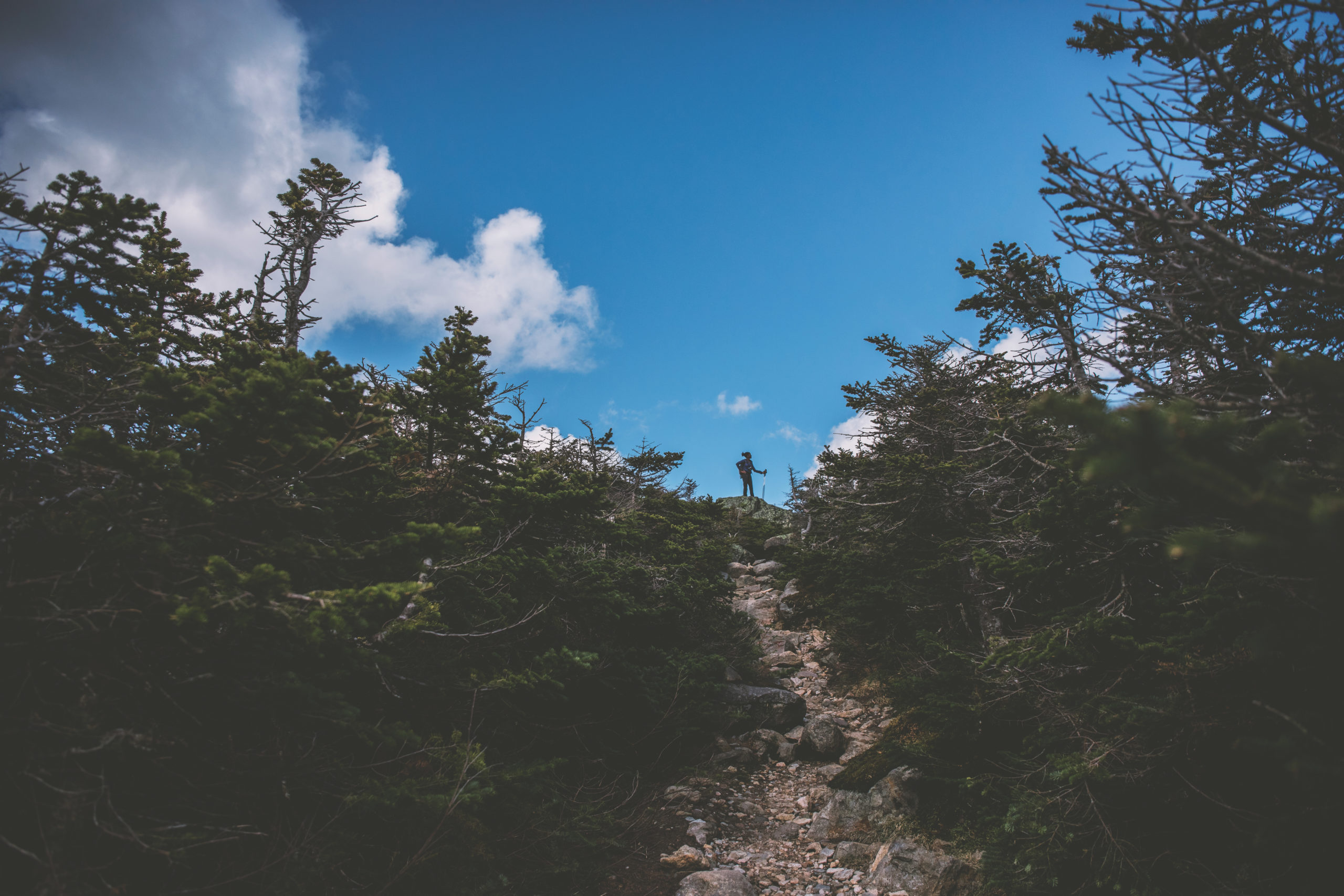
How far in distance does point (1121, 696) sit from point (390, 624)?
25.6 ft

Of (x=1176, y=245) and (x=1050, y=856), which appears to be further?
(x=1050, y=856)

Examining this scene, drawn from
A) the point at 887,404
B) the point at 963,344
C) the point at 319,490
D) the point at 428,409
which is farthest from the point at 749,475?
the point at 319,490

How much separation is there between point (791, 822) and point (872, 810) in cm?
135

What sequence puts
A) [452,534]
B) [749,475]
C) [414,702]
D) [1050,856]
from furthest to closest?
[749,475] → [414,702] → [1050,856] → [452,534]

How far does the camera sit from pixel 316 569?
189 inches

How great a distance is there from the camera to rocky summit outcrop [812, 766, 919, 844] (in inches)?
311

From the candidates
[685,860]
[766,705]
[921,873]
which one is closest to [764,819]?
[685,860]

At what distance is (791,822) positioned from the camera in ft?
28.1

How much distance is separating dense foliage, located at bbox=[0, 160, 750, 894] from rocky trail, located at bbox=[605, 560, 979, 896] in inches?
63.9

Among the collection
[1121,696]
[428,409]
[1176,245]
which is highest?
[428,409]

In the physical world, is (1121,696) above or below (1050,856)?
above

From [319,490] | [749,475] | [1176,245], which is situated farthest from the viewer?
[749,475]

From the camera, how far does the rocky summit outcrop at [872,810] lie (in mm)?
7910

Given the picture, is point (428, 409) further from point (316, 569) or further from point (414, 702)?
point (414, 702)
